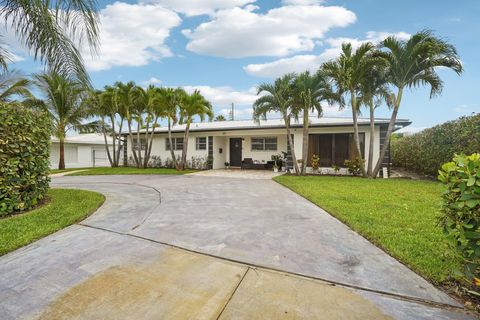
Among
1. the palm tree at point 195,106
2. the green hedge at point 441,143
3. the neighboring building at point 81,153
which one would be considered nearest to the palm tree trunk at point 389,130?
the green hedge at point 441,143

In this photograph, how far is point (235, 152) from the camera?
19.0 m

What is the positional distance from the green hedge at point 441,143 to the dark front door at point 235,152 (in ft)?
36.9

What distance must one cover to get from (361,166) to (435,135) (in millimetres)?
3430

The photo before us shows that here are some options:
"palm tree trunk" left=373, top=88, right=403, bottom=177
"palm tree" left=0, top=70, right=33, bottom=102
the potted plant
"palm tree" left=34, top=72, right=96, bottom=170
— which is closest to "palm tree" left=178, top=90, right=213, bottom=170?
"palm tree" left=34, top=72, right=96, bottom=170

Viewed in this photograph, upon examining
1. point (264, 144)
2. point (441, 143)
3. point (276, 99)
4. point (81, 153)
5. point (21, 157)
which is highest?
point (276, 99)

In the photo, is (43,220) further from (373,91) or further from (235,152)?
(235,152)

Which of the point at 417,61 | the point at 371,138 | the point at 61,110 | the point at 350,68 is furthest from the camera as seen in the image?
the point at 61,110

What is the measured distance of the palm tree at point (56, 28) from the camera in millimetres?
3801

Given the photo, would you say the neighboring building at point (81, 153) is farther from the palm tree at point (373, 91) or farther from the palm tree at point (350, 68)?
the palm tree at point (373, 91)

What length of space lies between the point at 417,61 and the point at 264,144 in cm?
1001

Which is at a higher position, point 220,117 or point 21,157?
point 220,117

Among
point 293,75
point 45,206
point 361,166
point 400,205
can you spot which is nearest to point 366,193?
point 400,205

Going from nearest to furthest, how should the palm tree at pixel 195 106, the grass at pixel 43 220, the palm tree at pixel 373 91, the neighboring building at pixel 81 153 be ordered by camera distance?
1. the grass at pixel 43 220
2. the palm tree at pixel 373 91
3. the palm tree at pixel 195 106
4. the neighboring building at pixel 81 153

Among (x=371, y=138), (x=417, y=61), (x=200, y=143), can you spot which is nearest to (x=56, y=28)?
(x=417, y=61)
